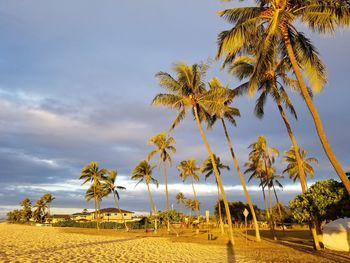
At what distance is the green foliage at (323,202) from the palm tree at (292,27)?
19.5ft

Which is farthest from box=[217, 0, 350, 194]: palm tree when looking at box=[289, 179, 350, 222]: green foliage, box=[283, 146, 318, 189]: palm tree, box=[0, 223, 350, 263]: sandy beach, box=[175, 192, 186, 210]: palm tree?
box=[175, 192, 186, 210]: palm tree

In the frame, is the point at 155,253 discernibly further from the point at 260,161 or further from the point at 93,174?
the point at 93,174

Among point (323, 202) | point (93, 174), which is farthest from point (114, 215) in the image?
point (323, 202)

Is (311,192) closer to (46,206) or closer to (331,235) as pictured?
(331,235)

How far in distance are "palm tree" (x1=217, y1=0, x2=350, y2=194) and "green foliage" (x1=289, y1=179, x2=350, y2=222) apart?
5.95m

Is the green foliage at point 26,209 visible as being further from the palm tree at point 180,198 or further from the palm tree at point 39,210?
the palm tree at point 180,198

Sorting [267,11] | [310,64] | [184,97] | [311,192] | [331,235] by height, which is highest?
[184,97]

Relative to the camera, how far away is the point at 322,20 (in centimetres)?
1332

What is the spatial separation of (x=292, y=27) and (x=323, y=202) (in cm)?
872

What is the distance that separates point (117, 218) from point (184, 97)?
3373 inches

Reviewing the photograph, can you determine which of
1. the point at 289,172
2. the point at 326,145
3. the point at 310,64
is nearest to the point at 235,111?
the point at 310,64

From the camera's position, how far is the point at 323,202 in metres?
17.2

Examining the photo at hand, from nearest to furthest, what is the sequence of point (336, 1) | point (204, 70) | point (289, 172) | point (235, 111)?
point (336, 1), point (204, 70), point (235, 111), point (289, 172)

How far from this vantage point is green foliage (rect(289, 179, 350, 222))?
16.9 metres
